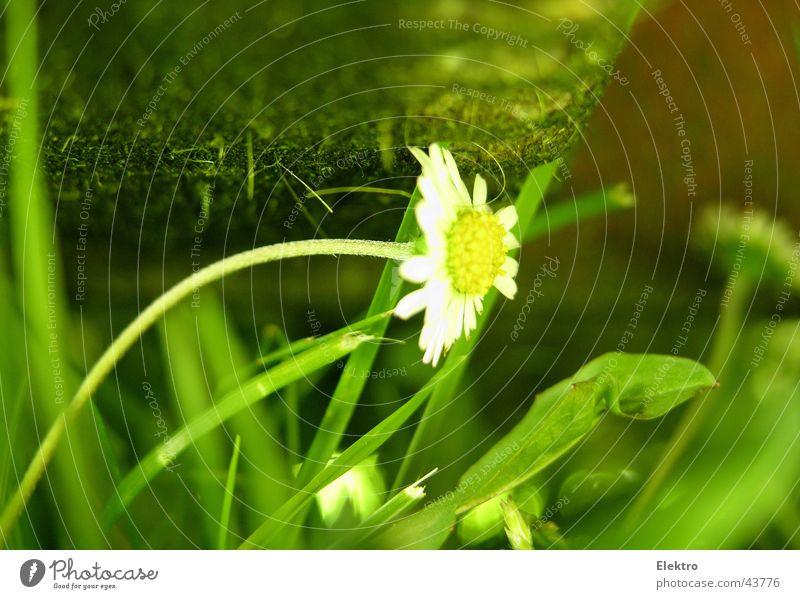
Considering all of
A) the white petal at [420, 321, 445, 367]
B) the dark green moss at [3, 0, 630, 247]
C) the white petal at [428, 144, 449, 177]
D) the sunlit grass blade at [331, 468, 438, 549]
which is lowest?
the sunlit grass blade at [331, 468, 438, 549]

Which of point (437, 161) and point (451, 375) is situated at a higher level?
point (437, 161)

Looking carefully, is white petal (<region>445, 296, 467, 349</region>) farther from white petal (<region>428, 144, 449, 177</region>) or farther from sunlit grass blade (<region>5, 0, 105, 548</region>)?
sunlit grass blade (<region>5, 0, 105, 548</region>)

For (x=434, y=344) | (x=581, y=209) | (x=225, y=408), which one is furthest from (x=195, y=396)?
(x=581, y=209)

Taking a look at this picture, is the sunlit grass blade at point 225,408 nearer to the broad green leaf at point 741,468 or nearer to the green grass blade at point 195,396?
the green grass blade at point 195,396

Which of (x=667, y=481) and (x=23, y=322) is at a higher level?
(x=23, y=322)

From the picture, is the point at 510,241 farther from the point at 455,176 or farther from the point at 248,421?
the point at 248,421

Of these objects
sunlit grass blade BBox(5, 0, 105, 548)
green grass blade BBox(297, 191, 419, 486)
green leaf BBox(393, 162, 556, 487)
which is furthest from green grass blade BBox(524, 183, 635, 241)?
sunlit grass blade BBox(5, 0, 105, 548)
